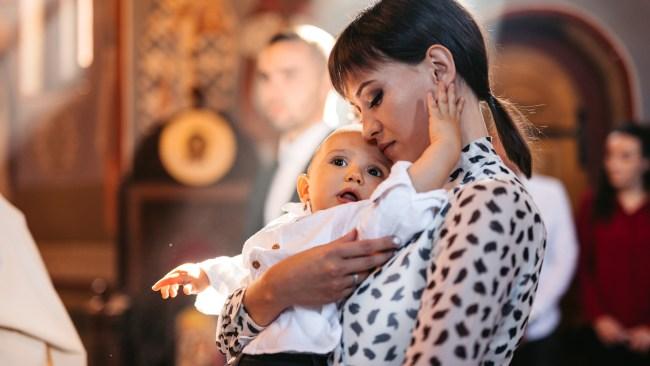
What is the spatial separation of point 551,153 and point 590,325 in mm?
2000

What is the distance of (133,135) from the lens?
21.0ft

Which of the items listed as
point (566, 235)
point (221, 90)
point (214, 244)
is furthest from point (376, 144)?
point (221, 90)

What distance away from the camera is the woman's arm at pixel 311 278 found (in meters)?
1.62

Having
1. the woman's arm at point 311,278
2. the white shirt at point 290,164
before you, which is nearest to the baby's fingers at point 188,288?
the woman's arm at point 311,278

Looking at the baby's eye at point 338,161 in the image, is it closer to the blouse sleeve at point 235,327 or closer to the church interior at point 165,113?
the blouse sleeve at point 235,327

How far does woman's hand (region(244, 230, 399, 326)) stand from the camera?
162 cm

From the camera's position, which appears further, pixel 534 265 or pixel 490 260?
pixel 534 265

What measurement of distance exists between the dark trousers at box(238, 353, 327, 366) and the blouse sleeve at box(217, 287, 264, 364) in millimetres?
47

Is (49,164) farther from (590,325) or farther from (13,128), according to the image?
(590,325)

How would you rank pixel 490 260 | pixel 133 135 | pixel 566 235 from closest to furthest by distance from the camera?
pixel 490 260
pixel 566 235
pixel 133 135

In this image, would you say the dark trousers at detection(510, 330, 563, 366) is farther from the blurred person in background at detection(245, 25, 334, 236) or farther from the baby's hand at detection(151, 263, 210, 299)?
the baby's hand at detection(151, 263, 210, 299)

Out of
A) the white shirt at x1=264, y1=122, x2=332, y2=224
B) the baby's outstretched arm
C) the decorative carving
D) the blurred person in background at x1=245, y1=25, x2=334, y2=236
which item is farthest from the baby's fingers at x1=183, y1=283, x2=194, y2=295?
the decorative carving

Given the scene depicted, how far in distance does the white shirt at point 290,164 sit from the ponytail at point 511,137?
0.83 meters

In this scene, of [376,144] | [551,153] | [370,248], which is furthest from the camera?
[551,153]
